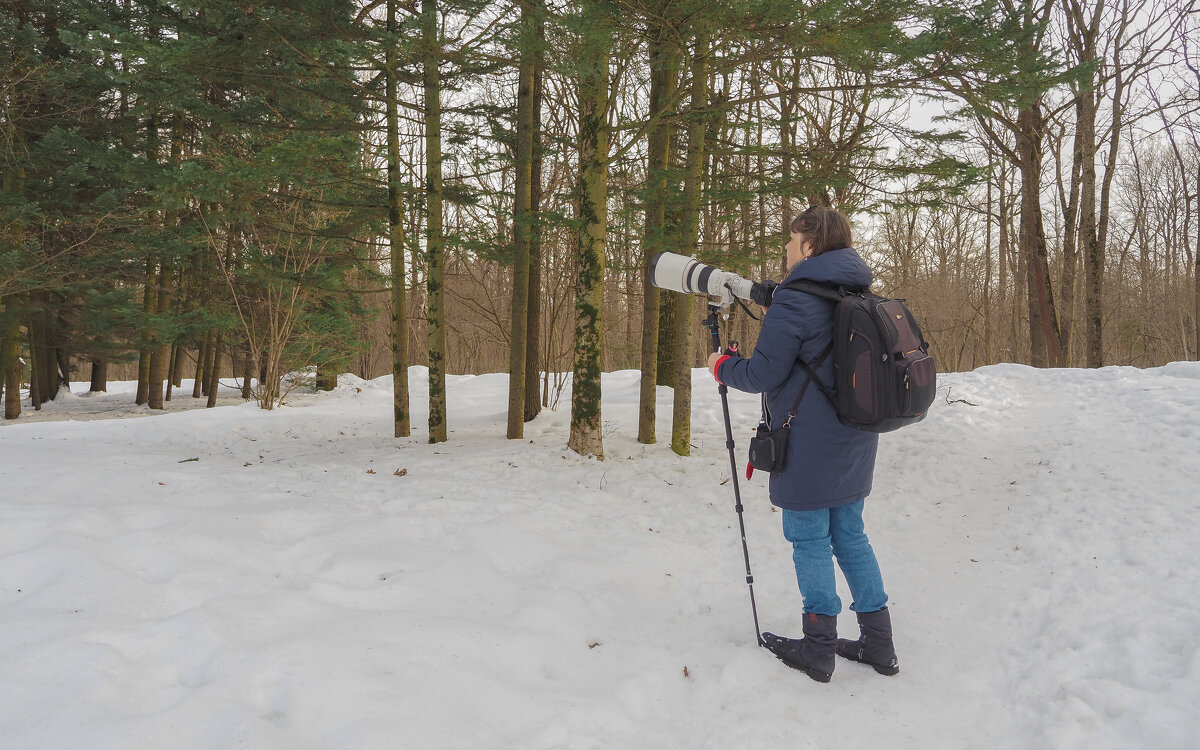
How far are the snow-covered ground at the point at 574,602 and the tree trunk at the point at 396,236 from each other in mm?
2113

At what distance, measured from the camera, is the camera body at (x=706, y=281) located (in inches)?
118

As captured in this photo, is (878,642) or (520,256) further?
(520,256)

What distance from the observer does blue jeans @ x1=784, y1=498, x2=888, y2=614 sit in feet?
9.43

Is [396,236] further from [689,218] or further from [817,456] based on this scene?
[817,456]

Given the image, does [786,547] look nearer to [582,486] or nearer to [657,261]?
[582,486]

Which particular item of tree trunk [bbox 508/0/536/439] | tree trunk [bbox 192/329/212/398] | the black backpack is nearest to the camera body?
the black backpack

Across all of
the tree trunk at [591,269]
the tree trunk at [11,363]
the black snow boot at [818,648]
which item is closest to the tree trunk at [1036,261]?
the tree trunk at [591,269]

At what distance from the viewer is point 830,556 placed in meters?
2.93

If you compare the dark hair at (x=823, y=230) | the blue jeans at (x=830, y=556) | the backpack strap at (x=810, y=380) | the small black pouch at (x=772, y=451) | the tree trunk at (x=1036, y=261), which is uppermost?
the tree trunk at (x=1036, y=261)

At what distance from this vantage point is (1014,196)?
17.6 meters

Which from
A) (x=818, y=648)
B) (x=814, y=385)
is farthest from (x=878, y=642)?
(x=814, y=385)

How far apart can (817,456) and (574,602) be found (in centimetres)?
164

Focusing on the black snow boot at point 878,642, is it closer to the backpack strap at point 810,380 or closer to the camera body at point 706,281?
the backpack strap at point 810,380

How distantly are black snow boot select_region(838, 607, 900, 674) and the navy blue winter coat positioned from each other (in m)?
0.61
